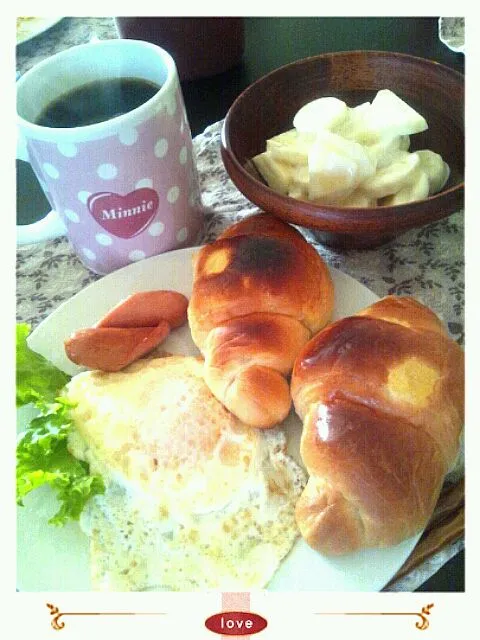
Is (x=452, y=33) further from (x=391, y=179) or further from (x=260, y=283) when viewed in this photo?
(x=260, y=283)

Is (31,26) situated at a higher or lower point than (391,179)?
higher

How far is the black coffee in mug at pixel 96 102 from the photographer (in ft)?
1.54

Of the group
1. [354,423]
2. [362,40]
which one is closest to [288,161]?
[362,40]

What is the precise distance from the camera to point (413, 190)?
1.58 feet

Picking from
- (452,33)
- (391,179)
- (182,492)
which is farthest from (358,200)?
(182,492)

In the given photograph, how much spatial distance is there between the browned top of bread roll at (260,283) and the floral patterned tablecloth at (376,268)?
0.23ft

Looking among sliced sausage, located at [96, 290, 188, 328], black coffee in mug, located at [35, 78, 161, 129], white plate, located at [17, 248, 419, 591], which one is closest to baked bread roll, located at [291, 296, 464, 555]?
white plate, located at [17, 248, 419, 591]

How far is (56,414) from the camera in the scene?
1.44 feet

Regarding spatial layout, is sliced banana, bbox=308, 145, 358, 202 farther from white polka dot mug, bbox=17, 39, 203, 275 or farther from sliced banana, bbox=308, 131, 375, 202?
white polka dot mug, bbox=17, 39, 203, 275

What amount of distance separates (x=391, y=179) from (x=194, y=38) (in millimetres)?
200

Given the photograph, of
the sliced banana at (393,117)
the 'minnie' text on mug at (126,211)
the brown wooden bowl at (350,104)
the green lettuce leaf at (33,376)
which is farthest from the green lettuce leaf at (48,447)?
the sliced banana at (393,117)
